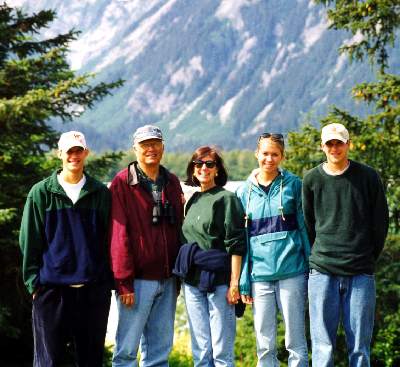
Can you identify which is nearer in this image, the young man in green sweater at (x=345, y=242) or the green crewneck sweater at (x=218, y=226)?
the young man in green sweater at (x=345, y=242)

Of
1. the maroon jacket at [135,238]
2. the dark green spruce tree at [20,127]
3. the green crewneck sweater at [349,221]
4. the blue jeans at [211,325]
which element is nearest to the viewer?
the green crewneck sweater at [349,221]

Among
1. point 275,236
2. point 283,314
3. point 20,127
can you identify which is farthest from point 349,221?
point 20,127

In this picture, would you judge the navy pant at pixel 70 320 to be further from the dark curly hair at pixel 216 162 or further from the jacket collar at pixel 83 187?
the dark curly hair at pixel 216 162

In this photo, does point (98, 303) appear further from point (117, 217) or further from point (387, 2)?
point (387, 2)

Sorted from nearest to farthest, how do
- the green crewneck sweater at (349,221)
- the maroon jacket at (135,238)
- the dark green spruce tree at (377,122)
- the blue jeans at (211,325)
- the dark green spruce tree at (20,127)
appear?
the green crewneck sweater at (349,221) → the maroon jacket at (135,238) → the blue jeans at (211,325) → the dark green spruce tree at (20,127) → the dark green spruce tree at (377,122)

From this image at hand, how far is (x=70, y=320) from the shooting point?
15.5ft

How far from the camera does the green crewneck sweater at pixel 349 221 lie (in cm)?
464

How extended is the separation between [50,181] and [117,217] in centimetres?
52

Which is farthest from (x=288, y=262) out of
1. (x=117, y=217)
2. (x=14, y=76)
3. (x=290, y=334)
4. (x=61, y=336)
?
(x=14, y=76)

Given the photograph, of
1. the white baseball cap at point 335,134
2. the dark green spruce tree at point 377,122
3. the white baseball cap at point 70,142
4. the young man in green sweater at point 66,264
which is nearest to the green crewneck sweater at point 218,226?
the young man in green sweater at point 66,264

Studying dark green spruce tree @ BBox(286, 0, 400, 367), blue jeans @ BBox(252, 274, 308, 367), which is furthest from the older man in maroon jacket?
dark green spruce tree @ BBox(286, 0, 400, 367)

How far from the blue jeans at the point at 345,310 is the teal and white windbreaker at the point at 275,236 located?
0.19 metres

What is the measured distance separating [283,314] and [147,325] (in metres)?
0.98

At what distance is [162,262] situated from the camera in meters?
4.89
